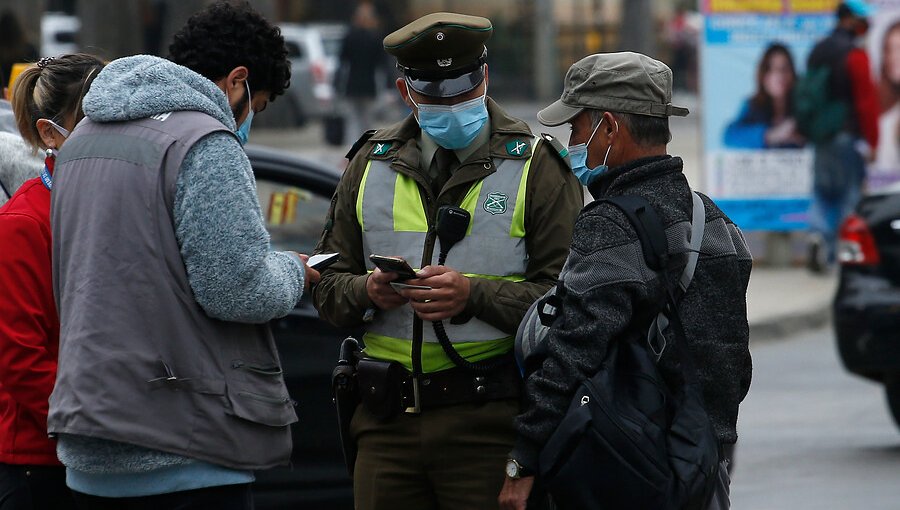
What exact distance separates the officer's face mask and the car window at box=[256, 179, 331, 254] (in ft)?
7.34

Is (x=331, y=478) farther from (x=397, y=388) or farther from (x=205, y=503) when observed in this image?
(x=205, y=503)

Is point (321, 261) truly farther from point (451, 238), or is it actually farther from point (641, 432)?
point (641, 432)

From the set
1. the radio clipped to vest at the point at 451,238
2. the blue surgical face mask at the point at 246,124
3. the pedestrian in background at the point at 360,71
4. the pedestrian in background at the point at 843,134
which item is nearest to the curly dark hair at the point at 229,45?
the blue surgical face mask at the point at 246,124

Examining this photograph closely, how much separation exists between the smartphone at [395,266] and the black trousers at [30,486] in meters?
0.87

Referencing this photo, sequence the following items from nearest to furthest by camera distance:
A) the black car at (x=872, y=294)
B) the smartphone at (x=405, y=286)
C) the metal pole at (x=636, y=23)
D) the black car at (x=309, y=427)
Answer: the smartphone at (x=405, y=286)
the black car at (x=309, y=427)
the black car at (x=872, y=294)
the metal pole at (x=636, y=23)

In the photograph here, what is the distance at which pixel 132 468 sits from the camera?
3.13 meters

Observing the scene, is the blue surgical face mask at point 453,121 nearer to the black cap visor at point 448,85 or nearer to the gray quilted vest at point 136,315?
the black cap visor at point 448,85

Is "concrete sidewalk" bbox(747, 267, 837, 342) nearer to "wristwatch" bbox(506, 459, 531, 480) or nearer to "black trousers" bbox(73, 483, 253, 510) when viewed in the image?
"wristwatch" bbox(506, 459, 531, 480)

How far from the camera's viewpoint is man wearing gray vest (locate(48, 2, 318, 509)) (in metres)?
3.11

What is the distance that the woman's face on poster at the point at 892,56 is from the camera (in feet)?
44.2

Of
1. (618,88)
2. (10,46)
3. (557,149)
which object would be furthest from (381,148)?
(10,46)

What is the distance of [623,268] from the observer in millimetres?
3248

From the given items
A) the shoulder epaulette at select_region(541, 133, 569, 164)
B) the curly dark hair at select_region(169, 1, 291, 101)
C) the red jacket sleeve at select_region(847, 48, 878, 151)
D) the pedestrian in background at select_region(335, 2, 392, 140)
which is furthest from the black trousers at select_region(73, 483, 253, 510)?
the pedestrian in background at select_region(335, 2, 392, 140)

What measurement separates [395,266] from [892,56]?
10.9 meters
